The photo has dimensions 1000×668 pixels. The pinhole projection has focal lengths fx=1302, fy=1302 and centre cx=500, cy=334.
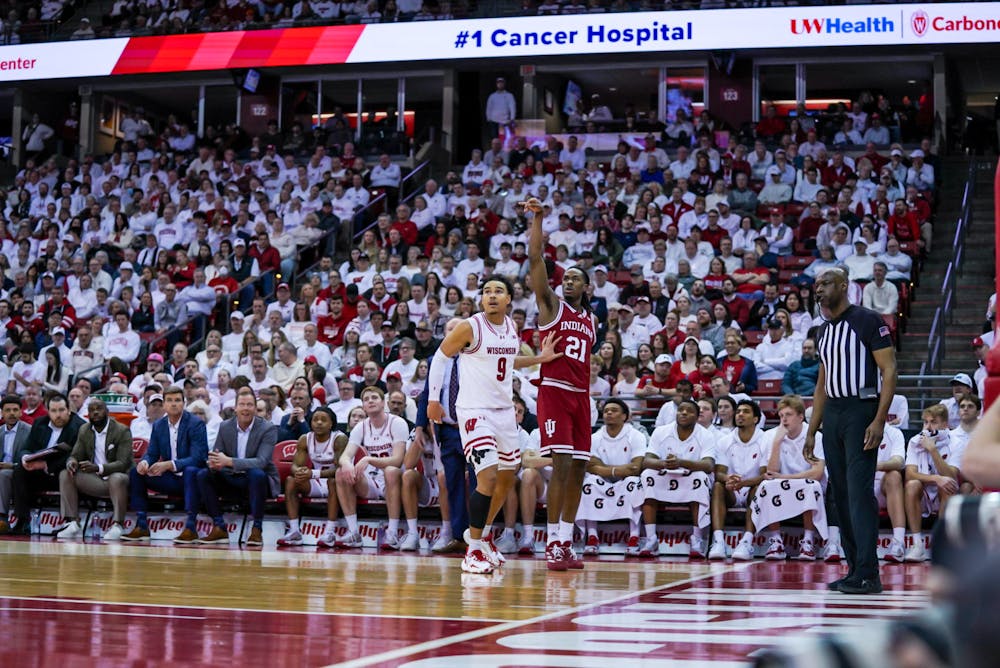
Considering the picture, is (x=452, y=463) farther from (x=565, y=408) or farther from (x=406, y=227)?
(x=406, y=227)

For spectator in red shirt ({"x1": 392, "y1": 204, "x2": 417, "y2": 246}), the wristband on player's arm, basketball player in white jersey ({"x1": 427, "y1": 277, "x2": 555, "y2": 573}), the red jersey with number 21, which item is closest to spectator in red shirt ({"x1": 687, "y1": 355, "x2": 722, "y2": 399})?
the red jersey with number 21

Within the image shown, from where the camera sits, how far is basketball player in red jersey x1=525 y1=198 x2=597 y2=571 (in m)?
8.64

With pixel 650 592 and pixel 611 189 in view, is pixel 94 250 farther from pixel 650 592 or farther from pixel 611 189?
pixel 650 592

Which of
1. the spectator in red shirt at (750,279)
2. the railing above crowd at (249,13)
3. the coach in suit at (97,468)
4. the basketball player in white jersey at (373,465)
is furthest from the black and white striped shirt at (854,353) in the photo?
the railing above crowd at (249,13)

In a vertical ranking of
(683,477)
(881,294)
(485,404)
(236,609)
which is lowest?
(236,609)

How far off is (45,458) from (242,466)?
98.9 inches

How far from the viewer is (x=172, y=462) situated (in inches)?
487

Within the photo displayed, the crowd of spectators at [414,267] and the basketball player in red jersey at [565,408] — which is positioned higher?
the crowd of spectators at [414,267]

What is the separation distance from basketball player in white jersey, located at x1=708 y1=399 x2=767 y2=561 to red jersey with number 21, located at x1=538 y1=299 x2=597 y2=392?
2.71 metres

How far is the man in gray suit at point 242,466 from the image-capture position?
12.1 m

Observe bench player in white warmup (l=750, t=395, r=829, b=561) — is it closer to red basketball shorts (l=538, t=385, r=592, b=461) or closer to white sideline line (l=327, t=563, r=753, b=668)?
red basketball shorts (l=538, t=385, r=592, b=461)

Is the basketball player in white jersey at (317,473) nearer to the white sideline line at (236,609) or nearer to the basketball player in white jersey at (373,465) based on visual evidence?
the basketball player in white jersey at (373,465)

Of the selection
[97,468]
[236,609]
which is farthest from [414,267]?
[236,609]

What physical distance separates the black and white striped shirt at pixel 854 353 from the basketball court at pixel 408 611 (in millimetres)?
1128
